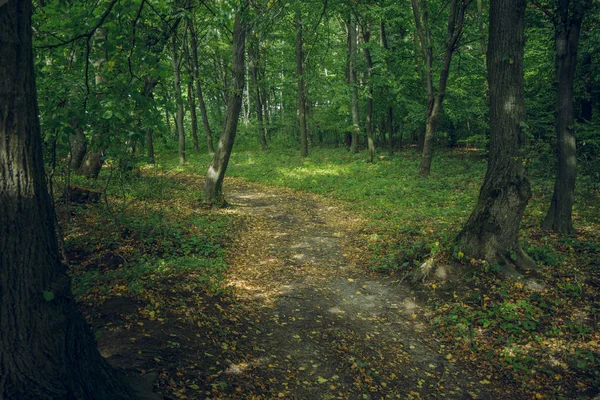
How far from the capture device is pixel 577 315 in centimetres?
626

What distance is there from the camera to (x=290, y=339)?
5926mm

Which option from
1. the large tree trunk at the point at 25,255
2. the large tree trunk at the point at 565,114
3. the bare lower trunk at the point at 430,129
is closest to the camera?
the large tree trunk at the point at 25,255

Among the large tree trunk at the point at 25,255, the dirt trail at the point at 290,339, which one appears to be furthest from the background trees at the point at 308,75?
the dirt trail at the point at 290,339

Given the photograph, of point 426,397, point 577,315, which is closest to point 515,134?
point 577,315

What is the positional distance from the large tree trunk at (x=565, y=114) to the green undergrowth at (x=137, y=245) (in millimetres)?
7950

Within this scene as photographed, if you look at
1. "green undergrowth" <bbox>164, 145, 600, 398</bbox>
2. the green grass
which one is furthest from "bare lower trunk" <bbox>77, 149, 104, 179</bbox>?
"green undergrowth" <bbox>164, 145, 600, 398</bbox>

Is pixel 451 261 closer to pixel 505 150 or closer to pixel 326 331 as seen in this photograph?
pixel 505 150

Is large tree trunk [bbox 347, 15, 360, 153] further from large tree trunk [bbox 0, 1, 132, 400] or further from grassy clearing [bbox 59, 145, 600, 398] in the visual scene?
large tree trunk [bbox 0, 1, 132, 400]

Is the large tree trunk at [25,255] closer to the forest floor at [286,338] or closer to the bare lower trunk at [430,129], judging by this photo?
the forest floor at [286,338]

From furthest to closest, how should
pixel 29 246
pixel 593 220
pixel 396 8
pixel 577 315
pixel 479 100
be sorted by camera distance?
pixel 479 100 → pixel 396 8 → pixel 593 220 → pixel 577 315 → pixel 29 246

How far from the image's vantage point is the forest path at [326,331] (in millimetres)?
5031

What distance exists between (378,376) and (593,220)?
8476mm

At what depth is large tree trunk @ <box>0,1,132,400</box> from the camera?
275 centimetres

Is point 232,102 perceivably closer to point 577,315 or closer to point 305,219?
point 305,219
